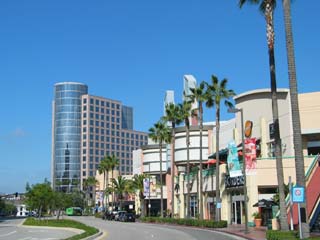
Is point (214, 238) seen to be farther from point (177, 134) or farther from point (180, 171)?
point (180, 171)

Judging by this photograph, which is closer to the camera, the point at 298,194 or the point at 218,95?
the point at 298,194

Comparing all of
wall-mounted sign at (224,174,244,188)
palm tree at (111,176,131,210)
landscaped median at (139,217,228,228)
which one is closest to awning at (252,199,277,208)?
landscaped median at (139,217,228,228)

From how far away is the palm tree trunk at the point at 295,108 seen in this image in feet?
75.2

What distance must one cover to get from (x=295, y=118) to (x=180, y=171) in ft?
208

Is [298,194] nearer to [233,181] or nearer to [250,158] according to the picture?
[250,158]

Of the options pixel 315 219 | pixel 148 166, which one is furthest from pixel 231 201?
pixel 148 166

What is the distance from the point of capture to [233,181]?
54062 millimetres

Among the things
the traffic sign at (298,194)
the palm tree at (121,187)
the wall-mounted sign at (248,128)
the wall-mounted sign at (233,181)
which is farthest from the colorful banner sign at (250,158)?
the palm tree at (121,187)

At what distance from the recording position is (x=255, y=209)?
49219 mm

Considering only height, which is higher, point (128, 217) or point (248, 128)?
point (248, 128)

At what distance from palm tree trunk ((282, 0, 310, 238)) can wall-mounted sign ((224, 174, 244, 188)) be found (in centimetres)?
2821

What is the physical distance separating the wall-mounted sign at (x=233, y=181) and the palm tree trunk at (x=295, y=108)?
2821 centimetres

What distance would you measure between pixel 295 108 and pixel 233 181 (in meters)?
31.5

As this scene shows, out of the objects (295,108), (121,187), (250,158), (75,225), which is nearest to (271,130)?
(250,158)
